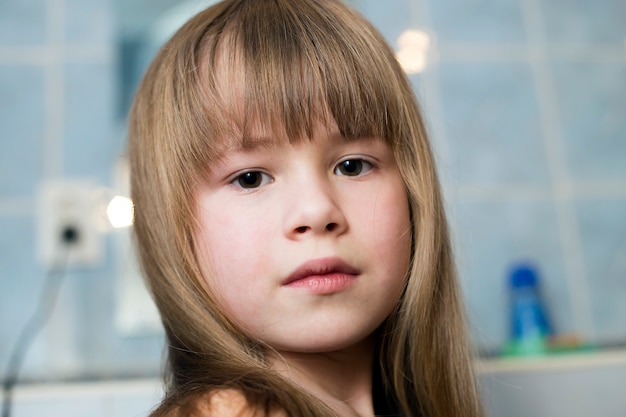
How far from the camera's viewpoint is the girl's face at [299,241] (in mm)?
697

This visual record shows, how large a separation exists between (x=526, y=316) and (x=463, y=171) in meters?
0.32

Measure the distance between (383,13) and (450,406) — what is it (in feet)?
2.96

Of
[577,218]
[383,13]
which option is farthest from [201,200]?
[577,218]

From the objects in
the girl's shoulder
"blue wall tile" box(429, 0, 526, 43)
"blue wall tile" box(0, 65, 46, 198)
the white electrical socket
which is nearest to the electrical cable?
the white electrical socket

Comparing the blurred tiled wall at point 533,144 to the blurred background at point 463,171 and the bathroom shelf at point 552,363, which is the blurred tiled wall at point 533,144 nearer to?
the blurred background at point 463,171

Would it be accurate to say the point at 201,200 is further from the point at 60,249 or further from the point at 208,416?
the point at 60,249

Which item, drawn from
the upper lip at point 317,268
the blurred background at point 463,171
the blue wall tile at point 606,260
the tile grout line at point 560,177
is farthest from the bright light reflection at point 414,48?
the upper lip at point 317,268

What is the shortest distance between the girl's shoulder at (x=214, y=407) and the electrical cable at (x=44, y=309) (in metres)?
0.74

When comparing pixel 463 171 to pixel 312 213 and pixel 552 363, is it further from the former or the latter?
pixel 312 213

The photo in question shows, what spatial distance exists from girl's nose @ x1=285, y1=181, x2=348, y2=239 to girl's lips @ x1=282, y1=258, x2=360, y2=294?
0.03m

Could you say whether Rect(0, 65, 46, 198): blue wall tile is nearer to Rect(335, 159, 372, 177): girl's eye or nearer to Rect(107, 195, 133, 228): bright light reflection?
Rect(107, 195, 133, 228): bright light reflection

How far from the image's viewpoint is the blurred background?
1271 mm

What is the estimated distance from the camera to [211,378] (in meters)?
0.65

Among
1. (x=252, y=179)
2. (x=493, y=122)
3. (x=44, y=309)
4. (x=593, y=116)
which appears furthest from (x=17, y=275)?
(x=593, y=116)
